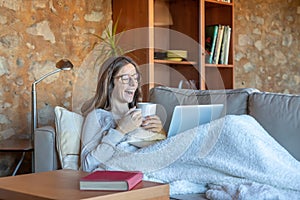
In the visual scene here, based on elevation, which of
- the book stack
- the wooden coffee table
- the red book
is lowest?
the wooden coffee table

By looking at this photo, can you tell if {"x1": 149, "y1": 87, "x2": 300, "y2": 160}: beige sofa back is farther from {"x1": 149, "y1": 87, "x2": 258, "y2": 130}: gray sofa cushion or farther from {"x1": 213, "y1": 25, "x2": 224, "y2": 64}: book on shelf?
{"x1": 213, "y1": 25, "x2": 224, "y2": 64}: book on shelf

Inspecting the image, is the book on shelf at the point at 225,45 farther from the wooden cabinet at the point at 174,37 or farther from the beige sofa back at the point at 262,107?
the beige sofa back at the point at 262,107

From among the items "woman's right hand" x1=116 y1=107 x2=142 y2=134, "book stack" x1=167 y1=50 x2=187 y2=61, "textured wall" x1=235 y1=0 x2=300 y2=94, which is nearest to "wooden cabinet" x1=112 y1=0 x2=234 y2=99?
"book stack" x1=167 y1=50 x2=187 y2=61

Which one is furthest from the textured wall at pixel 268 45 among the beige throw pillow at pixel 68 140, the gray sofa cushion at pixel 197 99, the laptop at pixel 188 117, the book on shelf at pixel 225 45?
the beige throw pillow at pixel 68 140

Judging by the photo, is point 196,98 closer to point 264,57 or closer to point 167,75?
point 167,75

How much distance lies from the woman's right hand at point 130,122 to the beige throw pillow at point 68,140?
0.27 meters

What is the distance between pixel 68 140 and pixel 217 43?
1.89 metres

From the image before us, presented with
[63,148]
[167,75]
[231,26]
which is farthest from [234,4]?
[63,148]

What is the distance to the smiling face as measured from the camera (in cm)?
244

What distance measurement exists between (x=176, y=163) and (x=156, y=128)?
262mm

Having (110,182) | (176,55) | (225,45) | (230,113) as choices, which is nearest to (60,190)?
(110,182)

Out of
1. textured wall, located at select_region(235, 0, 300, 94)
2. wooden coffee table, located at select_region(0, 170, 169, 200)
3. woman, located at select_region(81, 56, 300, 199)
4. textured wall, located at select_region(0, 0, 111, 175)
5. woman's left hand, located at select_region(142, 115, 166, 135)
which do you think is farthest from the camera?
textured wall, located at select_region(235, 0, 300, 94)

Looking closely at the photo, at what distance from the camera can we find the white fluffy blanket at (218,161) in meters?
1.97

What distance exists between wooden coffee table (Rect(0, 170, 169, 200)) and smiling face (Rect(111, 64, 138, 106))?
68 centimetres
